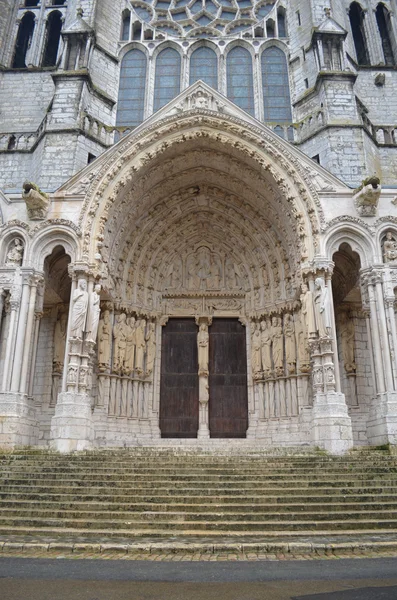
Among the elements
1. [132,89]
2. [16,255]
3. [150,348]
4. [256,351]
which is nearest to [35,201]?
[16,255]

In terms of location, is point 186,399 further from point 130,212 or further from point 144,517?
point 144,517

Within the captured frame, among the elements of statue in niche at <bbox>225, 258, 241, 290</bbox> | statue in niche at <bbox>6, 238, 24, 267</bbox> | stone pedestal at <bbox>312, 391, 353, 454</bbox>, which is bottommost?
stone pedestal at <bbox>312, 391, 353, 454</bbox>

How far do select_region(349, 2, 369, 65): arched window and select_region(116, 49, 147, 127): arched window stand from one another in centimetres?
829

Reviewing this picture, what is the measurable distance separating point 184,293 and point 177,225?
1981mm

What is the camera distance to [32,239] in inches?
408

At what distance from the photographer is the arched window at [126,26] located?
1748 centimetres

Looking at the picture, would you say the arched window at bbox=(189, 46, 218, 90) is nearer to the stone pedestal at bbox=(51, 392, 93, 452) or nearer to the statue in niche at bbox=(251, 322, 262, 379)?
the statue in niche at bbox=(251, 322, 262, 379)

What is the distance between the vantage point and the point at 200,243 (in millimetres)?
13727

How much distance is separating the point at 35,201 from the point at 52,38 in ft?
39.7

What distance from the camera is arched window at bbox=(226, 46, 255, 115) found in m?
15.9

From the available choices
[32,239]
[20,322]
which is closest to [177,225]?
[32,239]

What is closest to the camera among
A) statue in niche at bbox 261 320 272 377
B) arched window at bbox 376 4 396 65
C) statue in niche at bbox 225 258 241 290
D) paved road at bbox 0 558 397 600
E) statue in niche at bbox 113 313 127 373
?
paved road at bbox 0 558 397 600

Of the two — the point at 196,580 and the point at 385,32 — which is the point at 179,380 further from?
the point at 385,32

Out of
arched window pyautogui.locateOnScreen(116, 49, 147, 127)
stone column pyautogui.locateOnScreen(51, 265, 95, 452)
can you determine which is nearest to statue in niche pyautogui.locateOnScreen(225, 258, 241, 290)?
stone column pyautogui.locateOnScreen(51, 265, 95, 452)
